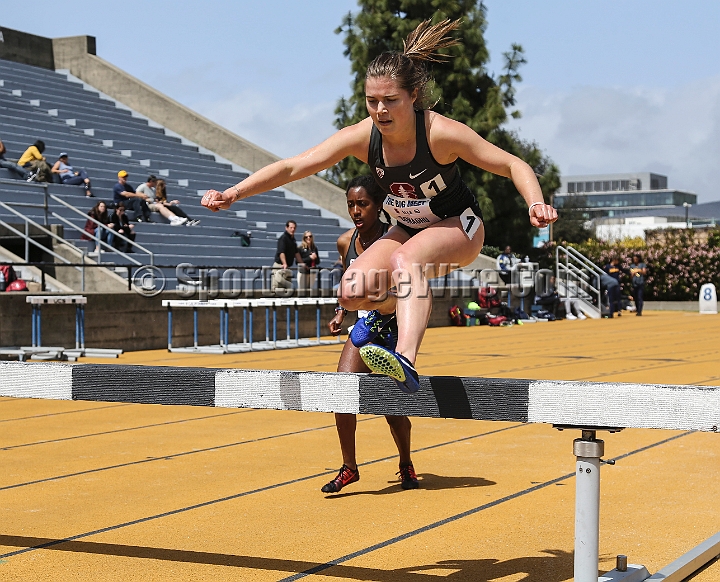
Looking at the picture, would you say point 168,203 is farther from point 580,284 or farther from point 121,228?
point 580,284

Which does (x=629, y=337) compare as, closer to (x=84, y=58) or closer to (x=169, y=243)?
(x=169, y=243)

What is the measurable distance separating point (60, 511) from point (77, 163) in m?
18.4

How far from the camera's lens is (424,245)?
167 inches

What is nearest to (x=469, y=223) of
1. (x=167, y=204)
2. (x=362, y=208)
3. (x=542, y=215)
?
(x=542, y=215)

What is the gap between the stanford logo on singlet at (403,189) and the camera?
170 inches

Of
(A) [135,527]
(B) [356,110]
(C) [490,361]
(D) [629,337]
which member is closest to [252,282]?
(C) [490,361]

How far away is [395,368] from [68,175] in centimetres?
1810

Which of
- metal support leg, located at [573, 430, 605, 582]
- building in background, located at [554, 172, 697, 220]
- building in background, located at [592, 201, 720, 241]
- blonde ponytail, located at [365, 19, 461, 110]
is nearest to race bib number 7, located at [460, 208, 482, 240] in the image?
blonde ponytail, located at [365, 19, 461, 110]

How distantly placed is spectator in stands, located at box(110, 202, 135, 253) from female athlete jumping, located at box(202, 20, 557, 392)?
14.6m

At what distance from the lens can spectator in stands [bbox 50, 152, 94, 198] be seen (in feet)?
66.8

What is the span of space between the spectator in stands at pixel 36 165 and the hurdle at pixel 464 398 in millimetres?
16280

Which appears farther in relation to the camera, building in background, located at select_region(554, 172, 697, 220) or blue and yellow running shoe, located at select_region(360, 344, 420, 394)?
building in background, located at select_region(554, 172, 697, 220)

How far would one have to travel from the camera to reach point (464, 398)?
3547mm

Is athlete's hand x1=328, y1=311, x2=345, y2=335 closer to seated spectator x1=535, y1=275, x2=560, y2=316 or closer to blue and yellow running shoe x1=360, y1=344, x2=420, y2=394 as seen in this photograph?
blue and yellow running shoe x1=360, y1=344, x2=420, y2=394
